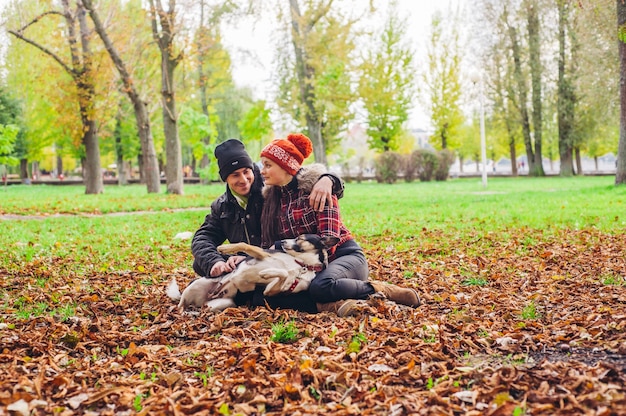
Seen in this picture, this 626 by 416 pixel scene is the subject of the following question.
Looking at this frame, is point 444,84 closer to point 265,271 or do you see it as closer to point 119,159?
point 119,159

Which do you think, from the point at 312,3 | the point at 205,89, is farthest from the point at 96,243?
the point at 205,89

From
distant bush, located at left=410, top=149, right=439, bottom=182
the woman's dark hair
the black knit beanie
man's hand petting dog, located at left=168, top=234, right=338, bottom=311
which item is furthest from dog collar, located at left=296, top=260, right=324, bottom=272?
distant bush, located at left=410, top=149, right=439, bottom=182

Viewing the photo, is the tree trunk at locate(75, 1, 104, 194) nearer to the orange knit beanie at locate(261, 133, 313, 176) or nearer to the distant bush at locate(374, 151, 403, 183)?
the distant bush at locate(374, 151, 403, 183)

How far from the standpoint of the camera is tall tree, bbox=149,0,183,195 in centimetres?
2012

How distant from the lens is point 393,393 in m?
2.75

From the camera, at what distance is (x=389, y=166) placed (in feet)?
110

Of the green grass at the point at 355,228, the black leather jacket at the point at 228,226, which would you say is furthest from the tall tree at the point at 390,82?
the black leather jacket at the point at 228,226

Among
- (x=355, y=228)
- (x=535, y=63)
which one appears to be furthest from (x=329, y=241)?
(x=535, y=63)

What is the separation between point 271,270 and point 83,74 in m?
20.3

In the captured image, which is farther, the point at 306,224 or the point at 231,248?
the point at 306,224

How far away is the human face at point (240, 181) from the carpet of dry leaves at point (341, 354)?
941mm

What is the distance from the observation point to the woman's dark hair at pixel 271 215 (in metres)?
4.66

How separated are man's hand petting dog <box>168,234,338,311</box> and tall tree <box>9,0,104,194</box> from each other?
1947 cm

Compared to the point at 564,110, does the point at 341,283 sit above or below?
below
